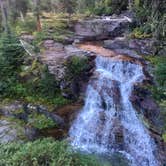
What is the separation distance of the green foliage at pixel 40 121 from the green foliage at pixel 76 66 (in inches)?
112

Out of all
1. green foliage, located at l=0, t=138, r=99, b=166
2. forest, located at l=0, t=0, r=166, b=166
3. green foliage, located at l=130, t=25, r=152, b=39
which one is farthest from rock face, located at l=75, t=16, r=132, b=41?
green foliage, located at l=0, t=138, r=99, b=166

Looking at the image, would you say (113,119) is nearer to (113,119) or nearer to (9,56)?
(113,119)

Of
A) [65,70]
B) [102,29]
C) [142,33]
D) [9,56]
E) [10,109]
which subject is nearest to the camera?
[10,109]

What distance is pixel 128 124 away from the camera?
1492 centimetres

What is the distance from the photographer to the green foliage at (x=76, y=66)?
16562mm

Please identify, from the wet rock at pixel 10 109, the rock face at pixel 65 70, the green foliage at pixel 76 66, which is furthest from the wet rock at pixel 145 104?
the wet rock at pixel 10 109

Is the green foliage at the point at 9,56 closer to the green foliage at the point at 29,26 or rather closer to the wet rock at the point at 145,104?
the green foliage at the point at 29,26

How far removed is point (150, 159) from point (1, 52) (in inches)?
372

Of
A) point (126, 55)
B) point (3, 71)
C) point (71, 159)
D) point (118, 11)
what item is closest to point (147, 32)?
point (126, 55)

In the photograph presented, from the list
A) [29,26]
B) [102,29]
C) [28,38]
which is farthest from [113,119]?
[102,29]

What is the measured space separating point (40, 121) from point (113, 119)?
11.3 feet

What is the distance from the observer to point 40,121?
14.9m

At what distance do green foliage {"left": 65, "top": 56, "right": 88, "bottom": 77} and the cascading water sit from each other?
32.2 inches

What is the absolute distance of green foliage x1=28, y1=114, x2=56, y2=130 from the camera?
48.3 ft
